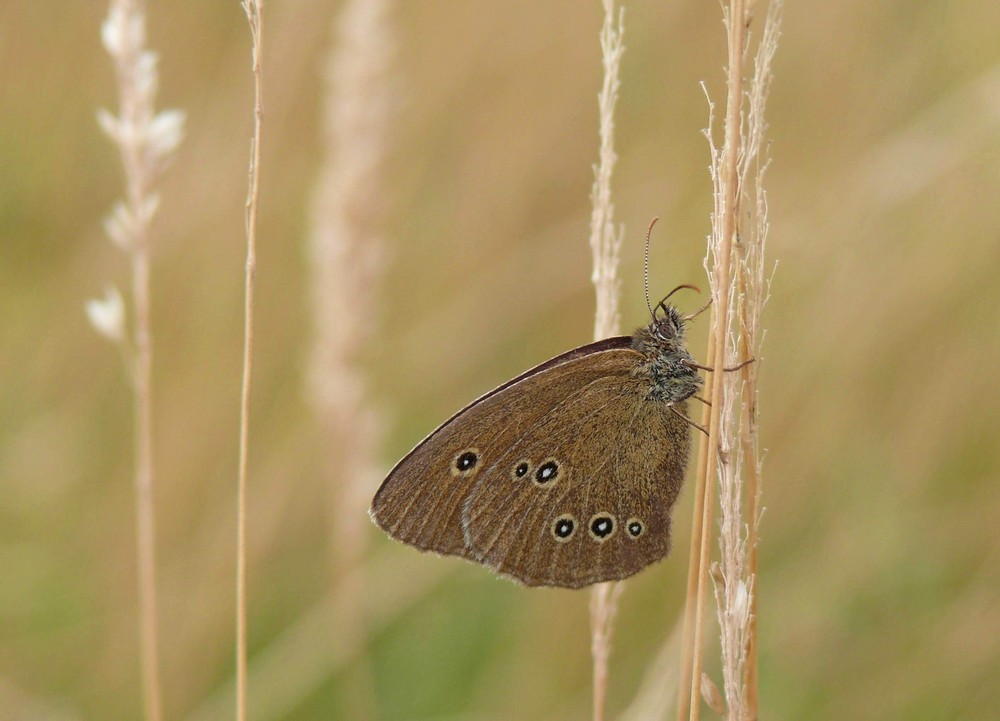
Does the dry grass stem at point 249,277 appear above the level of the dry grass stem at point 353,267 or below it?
below

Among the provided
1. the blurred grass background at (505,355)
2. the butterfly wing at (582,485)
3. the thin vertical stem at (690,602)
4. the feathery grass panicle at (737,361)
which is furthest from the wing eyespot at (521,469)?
the blurred grass background at (505,355)

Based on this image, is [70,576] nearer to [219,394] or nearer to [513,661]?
[219,394]

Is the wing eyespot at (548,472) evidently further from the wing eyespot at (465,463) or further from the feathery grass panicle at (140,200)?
the feathery grass panicle at (140,200)

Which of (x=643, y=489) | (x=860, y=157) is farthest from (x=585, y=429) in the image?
(x=860, y=157)

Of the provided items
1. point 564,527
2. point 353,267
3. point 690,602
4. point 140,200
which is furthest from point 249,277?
point 353,267

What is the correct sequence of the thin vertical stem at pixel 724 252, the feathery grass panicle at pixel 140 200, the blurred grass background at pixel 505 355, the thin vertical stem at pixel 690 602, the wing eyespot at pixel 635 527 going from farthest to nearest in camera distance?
the blurred grass background at pixel 505 355, the wing eyespot at pixel 635 527, the feathery grass panicle at pixel 140 200, the thin vertical stem at pixel 690 602, the thin vertical stem at pixel 724 252

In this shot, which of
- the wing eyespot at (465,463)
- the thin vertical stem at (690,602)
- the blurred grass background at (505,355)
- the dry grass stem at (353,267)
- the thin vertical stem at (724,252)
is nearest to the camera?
the thin vertical stem at (724,252)

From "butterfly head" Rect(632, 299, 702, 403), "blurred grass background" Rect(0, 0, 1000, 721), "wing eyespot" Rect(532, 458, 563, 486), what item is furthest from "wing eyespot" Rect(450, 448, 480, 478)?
"blurred grass background" Rect(0, 0, 1000, 721)

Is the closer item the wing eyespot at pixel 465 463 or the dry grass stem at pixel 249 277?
the dry grass stem at pixel 249 277
